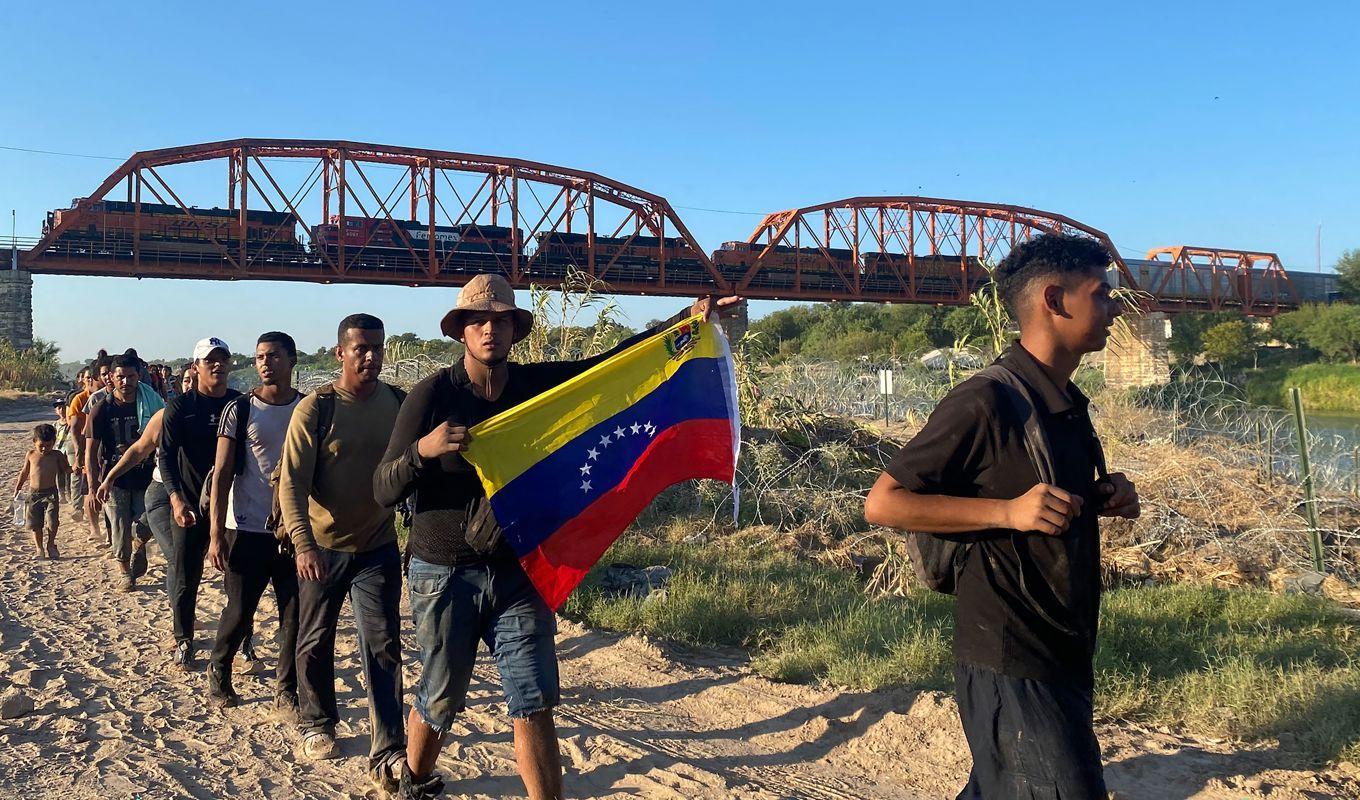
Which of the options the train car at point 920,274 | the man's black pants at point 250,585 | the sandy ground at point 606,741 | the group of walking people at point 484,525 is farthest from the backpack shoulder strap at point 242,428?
the train car at point 920,274

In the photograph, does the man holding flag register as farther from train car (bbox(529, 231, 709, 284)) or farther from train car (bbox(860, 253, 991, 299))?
train car (bbox(860, 253, 991, 299))

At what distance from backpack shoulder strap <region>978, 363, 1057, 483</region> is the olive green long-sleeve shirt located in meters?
2.71

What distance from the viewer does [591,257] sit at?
45.0 metres

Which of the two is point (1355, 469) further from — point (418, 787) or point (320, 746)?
point (320, 746)

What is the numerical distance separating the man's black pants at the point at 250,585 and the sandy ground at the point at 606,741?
0.28 metres

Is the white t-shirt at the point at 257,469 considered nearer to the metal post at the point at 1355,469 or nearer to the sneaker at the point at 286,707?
the sneaker at the point at 286,707

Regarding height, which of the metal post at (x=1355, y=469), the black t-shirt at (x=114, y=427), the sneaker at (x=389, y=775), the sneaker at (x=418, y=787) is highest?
the black t-shirt at (x=114, y=427)

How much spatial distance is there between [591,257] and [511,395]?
42451 millimetres

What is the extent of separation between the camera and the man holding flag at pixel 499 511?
10.2ft

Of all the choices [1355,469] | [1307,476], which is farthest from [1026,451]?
[1355,469]

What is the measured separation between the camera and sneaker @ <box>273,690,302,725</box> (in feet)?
15.1

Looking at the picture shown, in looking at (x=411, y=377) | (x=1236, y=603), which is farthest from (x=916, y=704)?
(x=411, y=377)

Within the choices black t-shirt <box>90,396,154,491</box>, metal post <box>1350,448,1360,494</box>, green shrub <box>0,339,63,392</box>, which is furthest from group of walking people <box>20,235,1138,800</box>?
green shrub <box>0,339,63,392</box>

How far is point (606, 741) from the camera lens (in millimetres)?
4309
